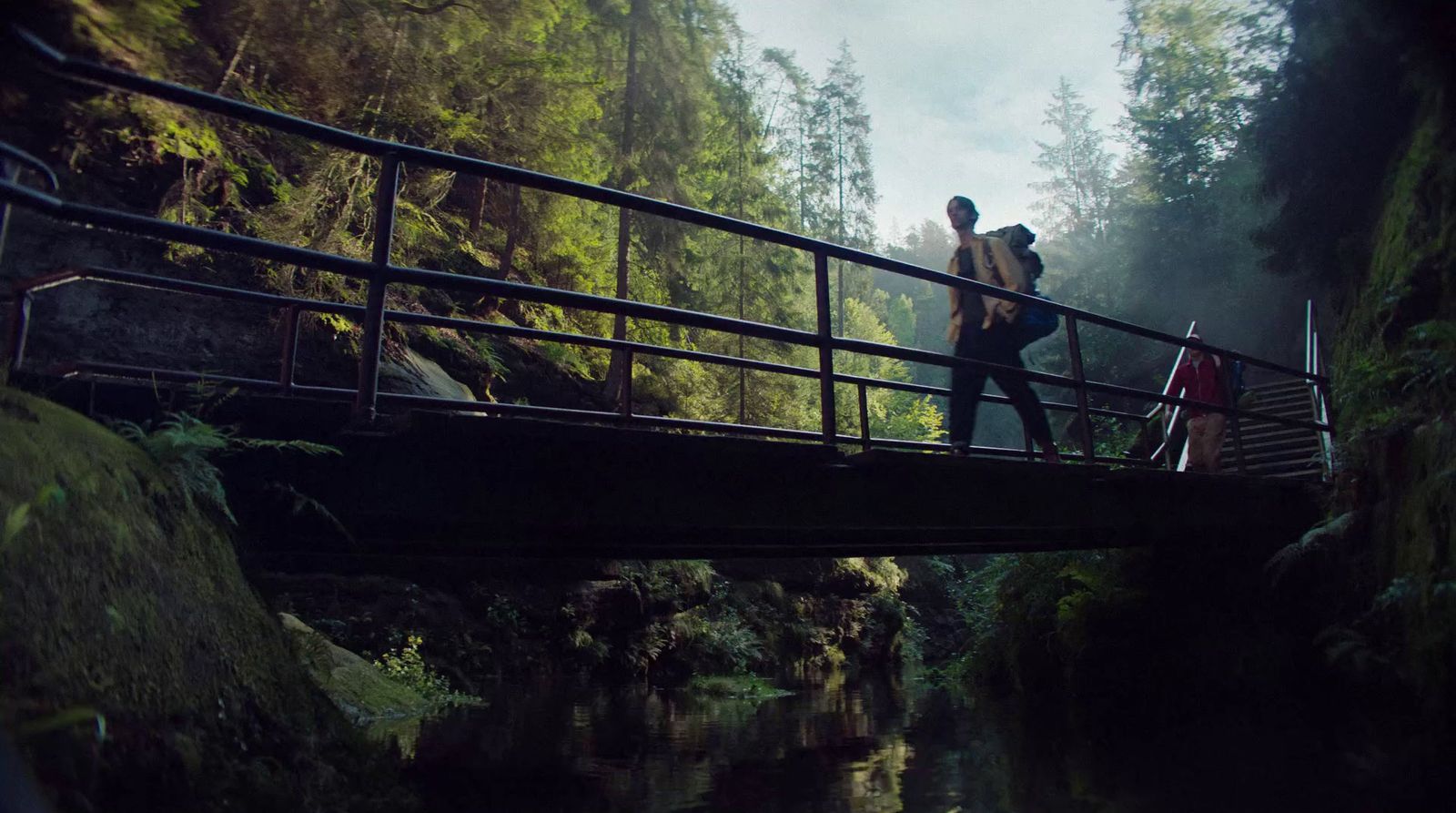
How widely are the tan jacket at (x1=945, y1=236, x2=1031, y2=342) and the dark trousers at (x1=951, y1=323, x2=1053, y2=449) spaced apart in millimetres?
91

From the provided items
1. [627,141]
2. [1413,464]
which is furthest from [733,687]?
[627,141]

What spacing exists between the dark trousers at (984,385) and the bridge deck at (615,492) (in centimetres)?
56

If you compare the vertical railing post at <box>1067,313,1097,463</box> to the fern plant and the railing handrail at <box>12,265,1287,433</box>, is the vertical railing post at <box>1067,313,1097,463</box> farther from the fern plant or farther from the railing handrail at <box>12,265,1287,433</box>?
the fern plant

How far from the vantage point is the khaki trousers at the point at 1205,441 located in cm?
1020

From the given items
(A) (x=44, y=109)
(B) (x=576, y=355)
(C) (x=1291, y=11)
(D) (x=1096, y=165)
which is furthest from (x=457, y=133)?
(D) (x=1096, y=165)

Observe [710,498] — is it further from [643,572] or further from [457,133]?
[643,572]

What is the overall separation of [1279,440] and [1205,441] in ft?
17.6

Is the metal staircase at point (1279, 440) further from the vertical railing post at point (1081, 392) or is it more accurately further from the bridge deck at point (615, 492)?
the bridge deck at point (615, 492)

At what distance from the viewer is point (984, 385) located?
264 inches

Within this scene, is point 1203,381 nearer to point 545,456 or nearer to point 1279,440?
point 1279,440

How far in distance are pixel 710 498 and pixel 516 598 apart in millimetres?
8703

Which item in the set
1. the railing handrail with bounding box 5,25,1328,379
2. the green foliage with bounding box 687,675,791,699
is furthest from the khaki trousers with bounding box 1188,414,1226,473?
the railing handrail with bounding box 5,25,1328,379

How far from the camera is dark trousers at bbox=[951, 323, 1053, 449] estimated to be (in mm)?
6684

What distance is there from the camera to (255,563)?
4.68 meters
